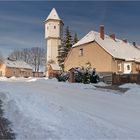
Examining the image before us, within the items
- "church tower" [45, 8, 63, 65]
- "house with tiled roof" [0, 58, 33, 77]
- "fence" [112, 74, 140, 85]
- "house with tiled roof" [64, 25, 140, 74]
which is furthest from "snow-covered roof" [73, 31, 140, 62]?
"house with tiled roof" [0, 58, 33, 77]

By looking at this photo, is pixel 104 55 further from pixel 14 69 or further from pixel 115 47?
pixel 14 69

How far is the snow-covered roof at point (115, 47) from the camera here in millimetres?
51031

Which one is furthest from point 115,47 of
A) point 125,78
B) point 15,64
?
point 15,64

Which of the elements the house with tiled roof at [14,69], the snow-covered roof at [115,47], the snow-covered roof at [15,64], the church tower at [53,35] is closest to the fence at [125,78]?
the snow-covered roof at [115,47]

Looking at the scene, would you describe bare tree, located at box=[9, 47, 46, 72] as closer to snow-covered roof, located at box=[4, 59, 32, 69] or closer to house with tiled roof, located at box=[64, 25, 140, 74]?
snow-covered roof, located at box=[4, 59, 32, 69]

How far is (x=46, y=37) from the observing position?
93000 millimetres

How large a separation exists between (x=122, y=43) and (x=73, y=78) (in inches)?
1065

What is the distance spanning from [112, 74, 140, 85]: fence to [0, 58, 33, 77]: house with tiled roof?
66879 mm

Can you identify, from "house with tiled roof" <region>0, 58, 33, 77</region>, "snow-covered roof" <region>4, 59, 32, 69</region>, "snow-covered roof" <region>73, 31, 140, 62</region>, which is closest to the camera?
"snow-covered roof" <region>73, 31, 140, 62</region>

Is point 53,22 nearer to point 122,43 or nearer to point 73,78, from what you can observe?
point 122,43

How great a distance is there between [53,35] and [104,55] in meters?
44.5

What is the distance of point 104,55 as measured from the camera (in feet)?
163

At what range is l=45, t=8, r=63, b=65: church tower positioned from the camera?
9012 cm

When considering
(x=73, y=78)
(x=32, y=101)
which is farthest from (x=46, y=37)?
(x=32, y=101)
